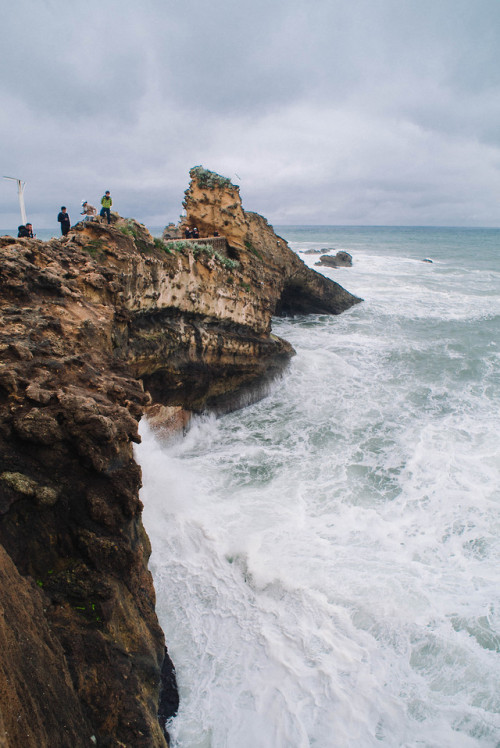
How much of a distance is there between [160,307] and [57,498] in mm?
6998

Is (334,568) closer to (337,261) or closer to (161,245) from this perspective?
(161,245)

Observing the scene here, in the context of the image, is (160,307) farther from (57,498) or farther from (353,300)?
(353,300)

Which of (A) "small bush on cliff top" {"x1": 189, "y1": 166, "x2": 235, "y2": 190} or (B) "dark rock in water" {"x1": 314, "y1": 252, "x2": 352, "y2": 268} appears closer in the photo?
(A) "small bush on cliff top" {"x1": 189, "y1": 166, "x2": 235, "y2": 190}

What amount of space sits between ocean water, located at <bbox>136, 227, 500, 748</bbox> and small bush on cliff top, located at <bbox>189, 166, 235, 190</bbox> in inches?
325

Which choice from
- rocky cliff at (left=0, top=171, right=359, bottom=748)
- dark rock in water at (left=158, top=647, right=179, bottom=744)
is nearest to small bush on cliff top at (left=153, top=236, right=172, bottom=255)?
rocky cliff at (left=0, top=171, right=359, bottom=748)

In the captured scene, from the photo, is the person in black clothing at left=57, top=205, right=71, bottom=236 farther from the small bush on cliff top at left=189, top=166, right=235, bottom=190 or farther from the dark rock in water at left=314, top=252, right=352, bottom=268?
the dark rock in water at left=314, top=252, right=352, bottom=268

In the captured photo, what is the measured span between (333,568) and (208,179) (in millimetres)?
14010

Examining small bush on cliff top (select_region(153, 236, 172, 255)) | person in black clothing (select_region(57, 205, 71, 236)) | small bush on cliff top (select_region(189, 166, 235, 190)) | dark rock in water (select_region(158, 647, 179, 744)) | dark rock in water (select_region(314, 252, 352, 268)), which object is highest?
dark rock in water (select_region(314, 252, 352, 268))

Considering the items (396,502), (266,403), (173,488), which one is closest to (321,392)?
(266,403)

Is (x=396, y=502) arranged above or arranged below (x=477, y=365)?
below

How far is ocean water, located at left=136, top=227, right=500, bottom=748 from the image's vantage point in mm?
4887

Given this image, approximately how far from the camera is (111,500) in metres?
4.05

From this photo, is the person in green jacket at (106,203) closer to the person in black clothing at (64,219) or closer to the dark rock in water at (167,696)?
the person in black clothing at (64,219)

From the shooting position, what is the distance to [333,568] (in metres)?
6.68
